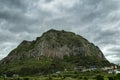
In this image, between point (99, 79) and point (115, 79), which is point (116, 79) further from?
point (99, 79)

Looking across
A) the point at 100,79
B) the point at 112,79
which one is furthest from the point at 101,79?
the point at 112,79

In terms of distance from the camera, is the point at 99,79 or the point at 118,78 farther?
the point at 99,79

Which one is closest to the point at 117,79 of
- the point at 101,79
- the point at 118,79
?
the point at 118,79

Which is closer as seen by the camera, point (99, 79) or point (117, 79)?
point (117, 79)

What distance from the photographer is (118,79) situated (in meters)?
131

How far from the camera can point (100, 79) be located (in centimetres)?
14550

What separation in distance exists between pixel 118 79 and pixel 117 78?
226cm

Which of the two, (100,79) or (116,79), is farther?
(100,79)

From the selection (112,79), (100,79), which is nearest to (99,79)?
(100,79)

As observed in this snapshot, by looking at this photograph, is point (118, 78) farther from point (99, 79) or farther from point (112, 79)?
point (99, 79)

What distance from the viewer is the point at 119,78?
13262 cm

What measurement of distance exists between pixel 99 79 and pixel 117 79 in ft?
53.8

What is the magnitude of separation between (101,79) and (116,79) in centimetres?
1484

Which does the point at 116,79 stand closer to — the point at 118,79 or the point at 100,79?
the point at 118,79
